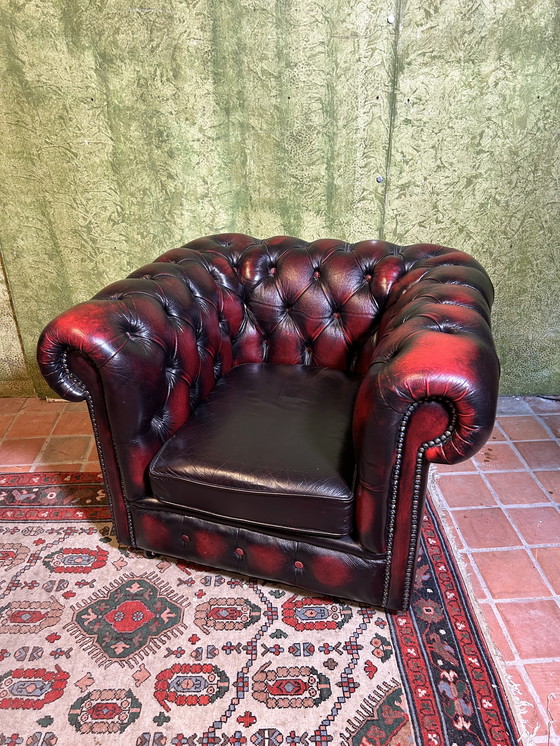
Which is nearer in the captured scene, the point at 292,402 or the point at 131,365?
the point at 131,365

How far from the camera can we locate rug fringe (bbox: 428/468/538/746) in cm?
118

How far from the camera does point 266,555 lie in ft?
4.74

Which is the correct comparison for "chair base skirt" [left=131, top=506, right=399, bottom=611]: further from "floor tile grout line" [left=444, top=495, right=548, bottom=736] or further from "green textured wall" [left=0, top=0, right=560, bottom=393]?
"green textured wall" [left=0, top=0, right=560, bottom=393]

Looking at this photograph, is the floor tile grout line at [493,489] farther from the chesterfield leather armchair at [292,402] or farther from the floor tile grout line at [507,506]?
the chesterfield leather armchair at [292,402]

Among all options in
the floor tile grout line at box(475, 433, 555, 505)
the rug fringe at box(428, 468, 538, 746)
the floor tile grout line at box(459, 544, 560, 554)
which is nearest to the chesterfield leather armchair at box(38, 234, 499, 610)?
the rug fringe at box(428, 468, 538, 746)

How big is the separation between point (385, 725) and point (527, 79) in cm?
229

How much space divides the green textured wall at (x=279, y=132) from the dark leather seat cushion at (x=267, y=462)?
1072 millimetres

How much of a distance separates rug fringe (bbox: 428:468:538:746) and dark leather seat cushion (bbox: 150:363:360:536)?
52cm

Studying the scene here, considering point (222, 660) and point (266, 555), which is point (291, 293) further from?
point (222, 660)

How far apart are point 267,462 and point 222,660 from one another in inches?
21.7

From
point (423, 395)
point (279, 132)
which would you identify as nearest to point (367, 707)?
point (423, 395)

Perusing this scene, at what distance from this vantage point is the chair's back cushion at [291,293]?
5.66 ft

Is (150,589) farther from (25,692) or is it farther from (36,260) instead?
(36,260)

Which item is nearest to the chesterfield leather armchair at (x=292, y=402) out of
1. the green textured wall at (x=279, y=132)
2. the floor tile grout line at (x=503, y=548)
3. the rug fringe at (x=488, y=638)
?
the rug fringe at (x=488, y=638)
